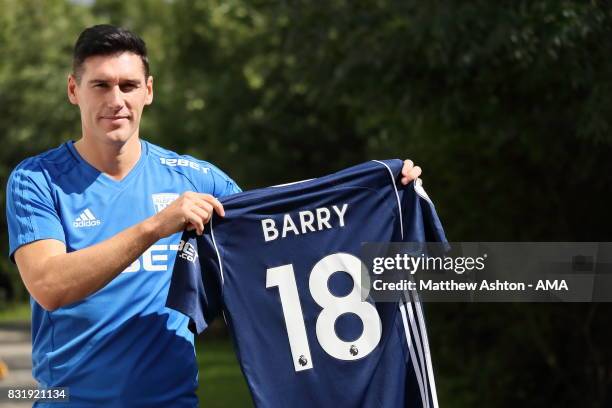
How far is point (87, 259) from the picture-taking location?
370 cm

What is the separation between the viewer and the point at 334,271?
4.55 meters

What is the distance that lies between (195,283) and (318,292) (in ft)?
2.11

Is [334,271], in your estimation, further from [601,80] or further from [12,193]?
[601,80]

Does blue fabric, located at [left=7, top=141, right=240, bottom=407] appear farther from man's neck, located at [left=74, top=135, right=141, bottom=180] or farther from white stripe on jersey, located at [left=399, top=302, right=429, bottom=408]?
white stripe on jersey, located at [left=399, top=302, right=429, bottom=408]

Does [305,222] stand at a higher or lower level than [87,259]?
higher

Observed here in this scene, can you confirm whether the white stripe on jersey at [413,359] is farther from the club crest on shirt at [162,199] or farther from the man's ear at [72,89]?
the man's ear at [72,89]

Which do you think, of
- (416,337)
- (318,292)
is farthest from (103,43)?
(416,337)

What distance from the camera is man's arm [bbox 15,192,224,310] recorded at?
12.1ft

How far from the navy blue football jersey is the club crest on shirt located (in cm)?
18

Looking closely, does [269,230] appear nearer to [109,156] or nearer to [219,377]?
[109,156]

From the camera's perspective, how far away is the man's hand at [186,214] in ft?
12.3

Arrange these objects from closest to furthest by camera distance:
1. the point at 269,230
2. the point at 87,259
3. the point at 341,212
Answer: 1. the point at 87,259
2. the point at 269,230
3. the point at 341,212

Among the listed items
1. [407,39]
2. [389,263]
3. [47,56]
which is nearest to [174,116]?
[47,56]

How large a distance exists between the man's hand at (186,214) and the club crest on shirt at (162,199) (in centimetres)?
16
